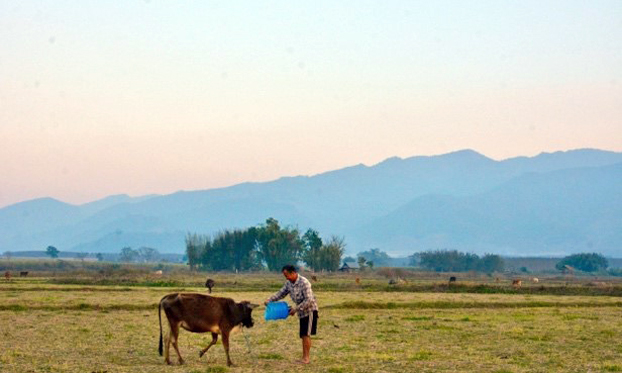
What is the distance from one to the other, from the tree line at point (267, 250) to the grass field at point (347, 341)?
103m

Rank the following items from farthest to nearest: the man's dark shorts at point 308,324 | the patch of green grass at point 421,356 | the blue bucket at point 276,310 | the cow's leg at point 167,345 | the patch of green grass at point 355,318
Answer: the patch of green grass at point 355,318 < the patch of green grass at point 421,356 < the blue bucket at point 276,310 < the man's dark shorts at point 308,324 < the cow's leg at point 167,345

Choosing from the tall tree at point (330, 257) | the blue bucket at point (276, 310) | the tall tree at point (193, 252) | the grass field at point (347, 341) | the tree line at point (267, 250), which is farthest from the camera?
the tall tree at point (193, 252)

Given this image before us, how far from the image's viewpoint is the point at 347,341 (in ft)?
96.5

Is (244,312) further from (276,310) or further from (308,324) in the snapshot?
(308,324)

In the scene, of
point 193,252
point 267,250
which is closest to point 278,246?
point 267,250

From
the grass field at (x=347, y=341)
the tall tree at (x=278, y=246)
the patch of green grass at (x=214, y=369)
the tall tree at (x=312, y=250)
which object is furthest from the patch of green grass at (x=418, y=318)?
the tall tree at (x=278, y=246)

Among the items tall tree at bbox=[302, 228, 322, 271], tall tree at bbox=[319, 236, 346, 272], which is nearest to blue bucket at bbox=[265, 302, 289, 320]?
tall tree at bbox=[319, 236, 346, 272]

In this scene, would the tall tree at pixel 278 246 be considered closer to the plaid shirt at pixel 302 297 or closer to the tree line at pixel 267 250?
the tree line at pixel 267 250

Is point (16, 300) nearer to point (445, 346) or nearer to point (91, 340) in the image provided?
point (91, 340)

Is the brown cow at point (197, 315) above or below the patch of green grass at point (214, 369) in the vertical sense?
above

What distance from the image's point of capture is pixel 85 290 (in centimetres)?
6844

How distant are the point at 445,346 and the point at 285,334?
270 inches

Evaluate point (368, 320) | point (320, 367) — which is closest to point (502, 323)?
point (368, 320)

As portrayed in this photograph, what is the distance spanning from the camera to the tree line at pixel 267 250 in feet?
497
